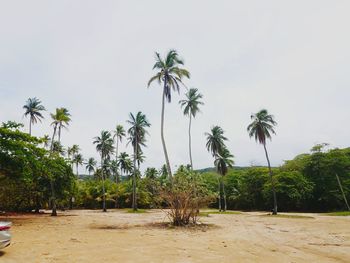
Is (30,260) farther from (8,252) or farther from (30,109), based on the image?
(30,109)

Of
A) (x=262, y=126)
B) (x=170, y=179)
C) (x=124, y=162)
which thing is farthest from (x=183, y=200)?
→ (x=124, y=162)

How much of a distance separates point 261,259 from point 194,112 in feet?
105

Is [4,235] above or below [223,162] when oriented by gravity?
below

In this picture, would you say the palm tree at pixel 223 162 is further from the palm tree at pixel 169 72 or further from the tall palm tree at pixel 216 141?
the palm tree at pixel 169 72

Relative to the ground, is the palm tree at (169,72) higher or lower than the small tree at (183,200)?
higher

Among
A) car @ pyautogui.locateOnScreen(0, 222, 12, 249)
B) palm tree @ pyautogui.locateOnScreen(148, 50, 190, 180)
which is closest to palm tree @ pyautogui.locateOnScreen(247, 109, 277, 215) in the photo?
palm tree @ pyautogui.locateOnScreen(148, 50, 190, 180)

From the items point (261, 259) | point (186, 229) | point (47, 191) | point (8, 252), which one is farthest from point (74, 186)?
point (261, 259)

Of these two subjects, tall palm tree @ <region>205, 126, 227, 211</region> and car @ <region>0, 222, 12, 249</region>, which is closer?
car @ <region>0, 222, 12, 249</region>

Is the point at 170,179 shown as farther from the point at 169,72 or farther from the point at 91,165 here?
the point at 91,165

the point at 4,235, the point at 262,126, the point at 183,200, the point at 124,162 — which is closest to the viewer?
the point at 4,235

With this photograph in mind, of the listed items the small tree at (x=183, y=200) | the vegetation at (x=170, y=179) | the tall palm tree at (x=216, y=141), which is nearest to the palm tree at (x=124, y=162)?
the vegetation at (x=170, y=179)

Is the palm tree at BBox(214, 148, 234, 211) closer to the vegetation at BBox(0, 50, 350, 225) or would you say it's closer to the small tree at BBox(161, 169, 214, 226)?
the vegetation at BBox(0, 50, 350, 225)

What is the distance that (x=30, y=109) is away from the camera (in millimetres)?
41562

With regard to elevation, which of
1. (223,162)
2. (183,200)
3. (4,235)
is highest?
(223,162)
